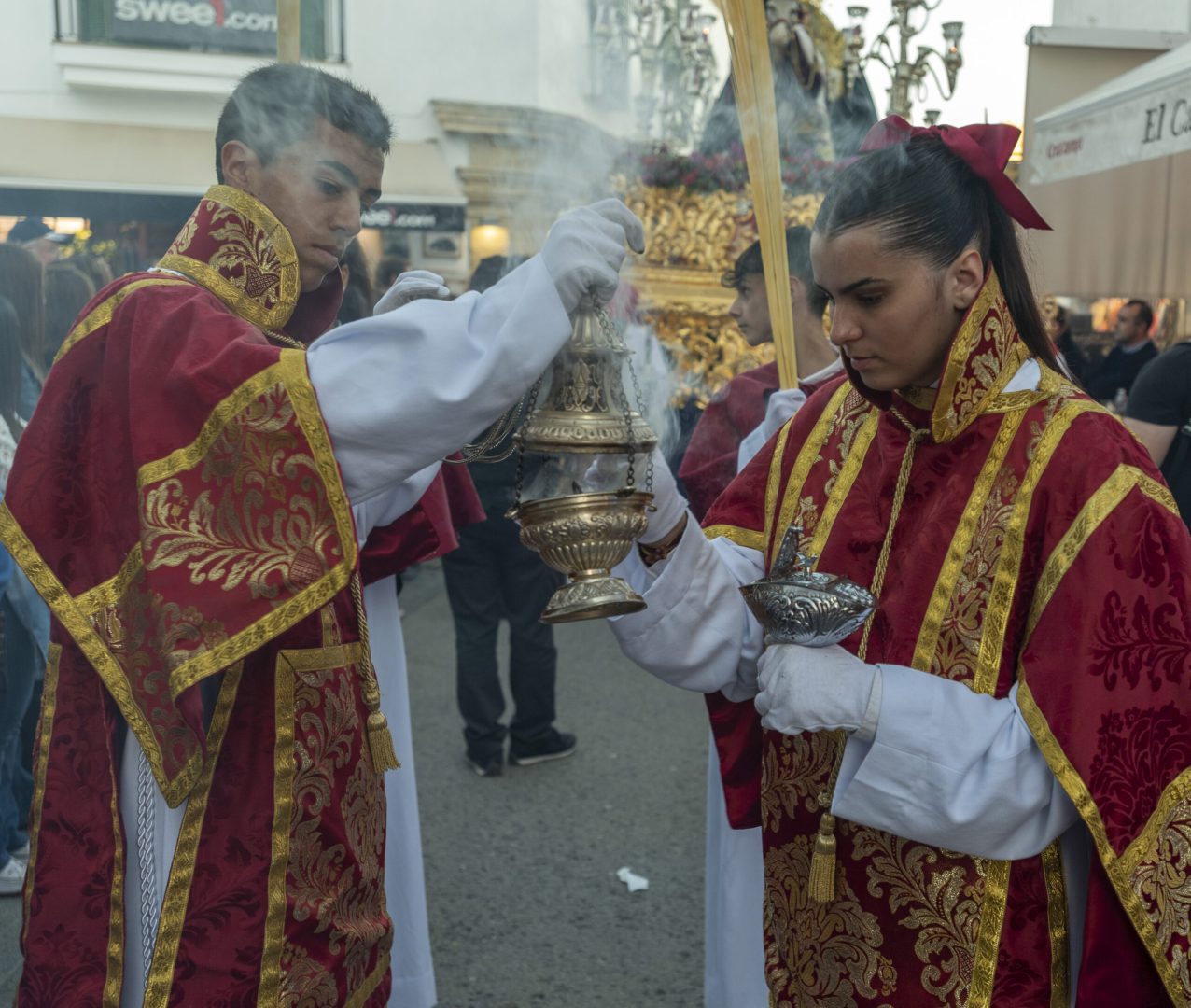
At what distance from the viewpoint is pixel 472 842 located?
4.47 m

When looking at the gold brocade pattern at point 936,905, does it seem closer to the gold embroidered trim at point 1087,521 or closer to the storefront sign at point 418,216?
the gold embroidered trim at point 1087,521

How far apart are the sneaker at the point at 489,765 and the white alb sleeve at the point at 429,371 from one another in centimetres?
360

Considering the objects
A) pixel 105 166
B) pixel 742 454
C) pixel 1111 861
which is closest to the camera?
pixel 1111 861

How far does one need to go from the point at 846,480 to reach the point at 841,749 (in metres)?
0.46

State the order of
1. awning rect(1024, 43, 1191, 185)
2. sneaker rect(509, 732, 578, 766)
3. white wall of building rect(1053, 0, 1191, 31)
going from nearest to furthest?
awning rect(1024, 43, 1191, 185)
sneaker rect(509, 732, 578, 766)
white wall of building rect(1053, 0, 1191, 31)

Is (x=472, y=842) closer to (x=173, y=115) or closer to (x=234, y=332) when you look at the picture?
(x=234, y=332)

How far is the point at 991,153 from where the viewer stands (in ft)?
5.74

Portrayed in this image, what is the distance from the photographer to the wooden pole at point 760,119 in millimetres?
A: 1818

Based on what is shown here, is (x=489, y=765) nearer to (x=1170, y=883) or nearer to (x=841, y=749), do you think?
(x=841, y=749)

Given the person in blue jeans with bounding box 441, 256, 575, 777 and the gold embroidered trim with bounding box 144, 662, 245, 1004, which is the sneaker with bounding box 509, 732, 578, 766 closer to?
the person in blue jeans with bounding box 441, 256, 575, 777

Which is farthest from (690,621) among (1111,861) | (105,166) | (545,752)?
(105,166)

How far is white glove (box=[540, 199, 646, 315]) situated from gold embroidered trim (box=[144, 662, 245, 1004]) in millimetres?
810

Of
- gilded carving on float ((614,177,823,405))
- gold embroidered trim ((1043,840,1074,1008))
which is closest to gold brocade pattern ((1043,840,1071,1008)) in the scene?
gold embroidered trim ((1043,840,1074,1008))

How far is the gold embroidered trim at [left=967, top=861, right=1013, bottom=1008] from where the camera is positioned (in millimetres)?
1667
